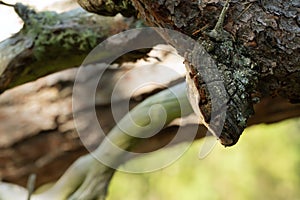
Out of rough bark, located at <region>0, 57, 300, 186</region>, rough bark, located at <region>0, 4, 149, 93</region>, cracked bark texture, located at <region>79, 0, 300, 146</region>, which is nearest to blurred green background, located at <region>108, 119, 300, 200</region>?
rough bark, located at <region>0, 57, 300, 186</region>

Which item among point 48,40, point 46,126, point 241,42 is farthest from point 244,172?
point 241,42

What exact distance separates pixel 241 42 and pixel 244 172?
125 centimetres

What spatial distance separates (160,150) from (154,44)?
0.29 metres

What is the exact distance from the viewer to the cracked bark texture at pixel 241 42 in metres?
0.70

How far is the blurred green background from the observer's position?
1.90m

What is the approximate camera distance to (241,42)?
726mm

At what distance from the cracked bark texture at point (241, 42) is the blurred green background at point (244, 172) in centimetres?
116

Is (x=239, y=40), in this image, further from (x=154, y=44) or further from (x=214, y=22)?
(x=154, y=44)

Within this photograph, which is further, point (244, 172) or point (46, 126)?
point (244, 172)

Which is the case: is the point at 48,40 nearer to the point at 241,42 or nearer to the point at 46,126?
the point at 46,126

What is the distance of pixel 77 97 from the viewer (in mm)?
1356

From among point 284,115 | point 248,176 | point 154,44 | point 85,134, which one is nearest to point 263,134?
point 248,176

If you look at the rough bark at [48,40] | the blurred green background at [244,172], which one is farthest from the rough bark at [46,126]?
the blurred green background at [244,172]

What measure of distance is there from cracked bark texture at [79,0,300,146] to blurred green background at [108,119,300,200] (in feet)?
3.80
